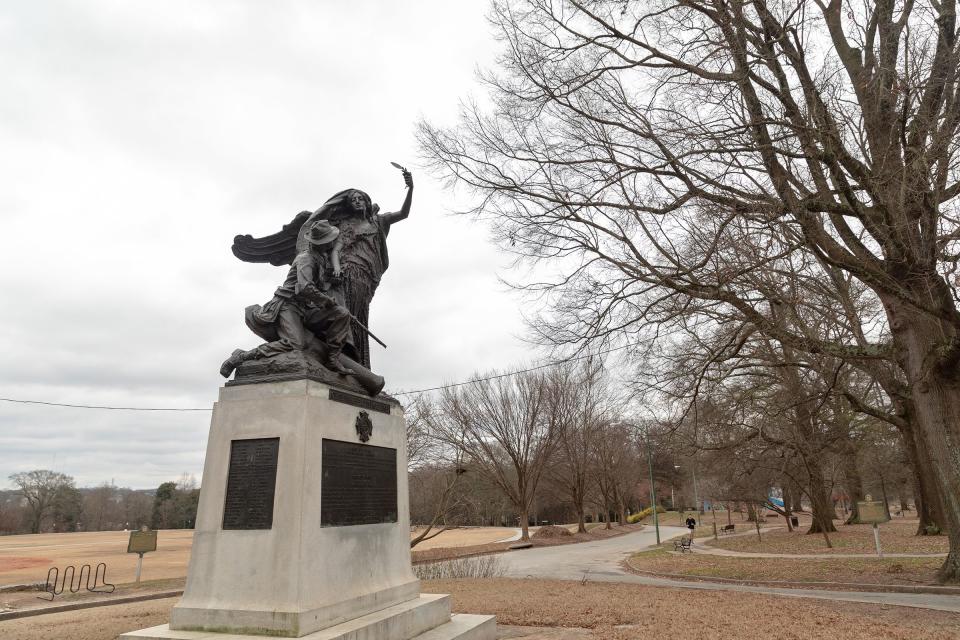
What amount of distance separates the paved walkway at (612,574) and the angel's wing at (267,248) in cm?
1145

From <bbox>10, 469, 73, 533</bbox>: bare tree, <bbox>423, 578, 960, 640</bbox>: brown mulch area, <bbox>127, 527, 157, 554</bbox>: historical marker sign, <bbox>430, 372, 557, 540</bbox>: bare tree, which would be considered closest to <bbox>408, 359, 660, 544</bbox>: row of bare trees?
<bbox>430, 372, 557, 540</bbox>: bare tree

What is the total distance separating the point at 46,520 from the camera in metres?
71.1

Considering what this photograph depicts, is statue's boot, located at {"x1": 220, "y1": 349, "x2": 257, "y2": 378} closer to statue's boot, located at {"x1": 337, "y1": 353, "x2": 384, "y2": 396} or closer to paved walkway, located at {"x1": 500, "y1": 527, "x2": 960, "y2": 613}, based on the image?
statue's boot, located at {"x1": 337, "y1": 353, "x2": 384, "y2": 396}

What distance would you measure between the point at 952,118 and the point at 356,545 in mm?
9317

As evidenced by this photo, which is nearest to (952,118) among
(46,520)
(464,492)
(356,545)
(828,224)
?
(828,224)

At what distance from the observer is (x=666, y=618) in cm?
844

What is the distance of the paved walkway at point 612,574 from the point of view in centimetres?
1084

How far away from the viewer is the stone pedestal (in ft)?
17.3

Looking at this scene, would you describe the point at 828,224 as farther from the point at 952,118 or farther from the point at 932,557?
the point at 932,557

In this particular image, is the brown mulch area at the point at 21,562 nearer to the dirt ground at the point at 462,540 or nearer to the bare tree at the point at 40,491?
the dirt ground at the point at 462,540

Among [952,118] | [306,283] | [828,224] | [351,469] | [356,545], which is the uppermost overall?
[828,224]

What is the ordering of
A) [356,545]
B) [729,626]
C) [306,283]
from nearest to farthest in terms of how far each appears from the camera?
[356,545], [306,283], [729,626]

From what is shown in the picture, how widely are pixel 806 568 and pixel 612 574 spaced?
5446mm

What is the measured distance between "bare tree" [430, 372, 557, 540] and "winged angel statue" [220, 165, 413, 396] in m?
26.4
